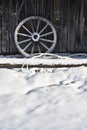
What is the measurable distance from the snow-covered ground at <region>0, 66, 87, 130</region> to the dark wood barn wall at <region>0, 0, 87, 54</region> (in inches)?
103

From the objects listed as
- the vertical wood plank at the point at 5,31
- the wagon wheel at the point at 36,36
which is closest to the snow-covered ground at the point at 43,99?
the wagon wheel at the point at 36,36

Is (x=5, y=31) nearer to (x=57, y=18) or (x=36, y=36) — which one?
(x=36, y=36)

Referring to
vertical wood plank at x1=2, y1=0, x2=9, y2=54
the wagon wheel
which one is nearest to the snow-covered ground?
the wagon wheel

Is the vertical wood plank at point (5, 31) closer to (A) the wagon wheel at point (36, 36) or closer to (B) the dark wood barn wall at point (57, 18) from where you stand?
(B) the dark wood barn wall at point (57, 18)

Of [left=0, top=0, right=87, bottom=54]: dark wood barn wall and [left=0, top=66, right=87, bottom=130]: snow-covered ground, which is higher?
[left=0, top=0, right=87, bottom=54]: dark wood barn wall

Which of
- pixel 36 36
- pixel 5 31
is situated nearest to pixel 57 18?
pixel 36 36

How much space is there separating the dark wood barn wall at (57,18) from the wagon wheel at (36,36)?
0.18m

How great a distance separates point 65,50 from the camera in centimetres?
→ 1057

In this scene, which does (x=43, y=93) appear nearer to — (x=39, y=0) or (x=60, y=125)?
(x=60, y=125)

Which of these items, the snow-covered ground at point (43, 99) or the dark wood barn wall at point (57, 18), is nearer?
the snow-covered ground at point (43, 99)

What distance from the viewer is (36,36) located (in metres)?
10.4

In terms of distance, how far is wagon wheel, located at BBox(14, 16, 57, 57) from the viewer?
1026cm

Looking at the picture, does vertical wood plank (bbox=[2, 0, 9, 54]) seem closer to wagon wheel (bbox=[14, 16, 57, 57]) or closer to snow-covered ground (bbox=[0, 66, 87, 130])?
wagon wheel (bbox=[14, 16, 57, 57])

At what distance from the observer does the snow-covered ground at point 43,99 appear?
566 centimetres
